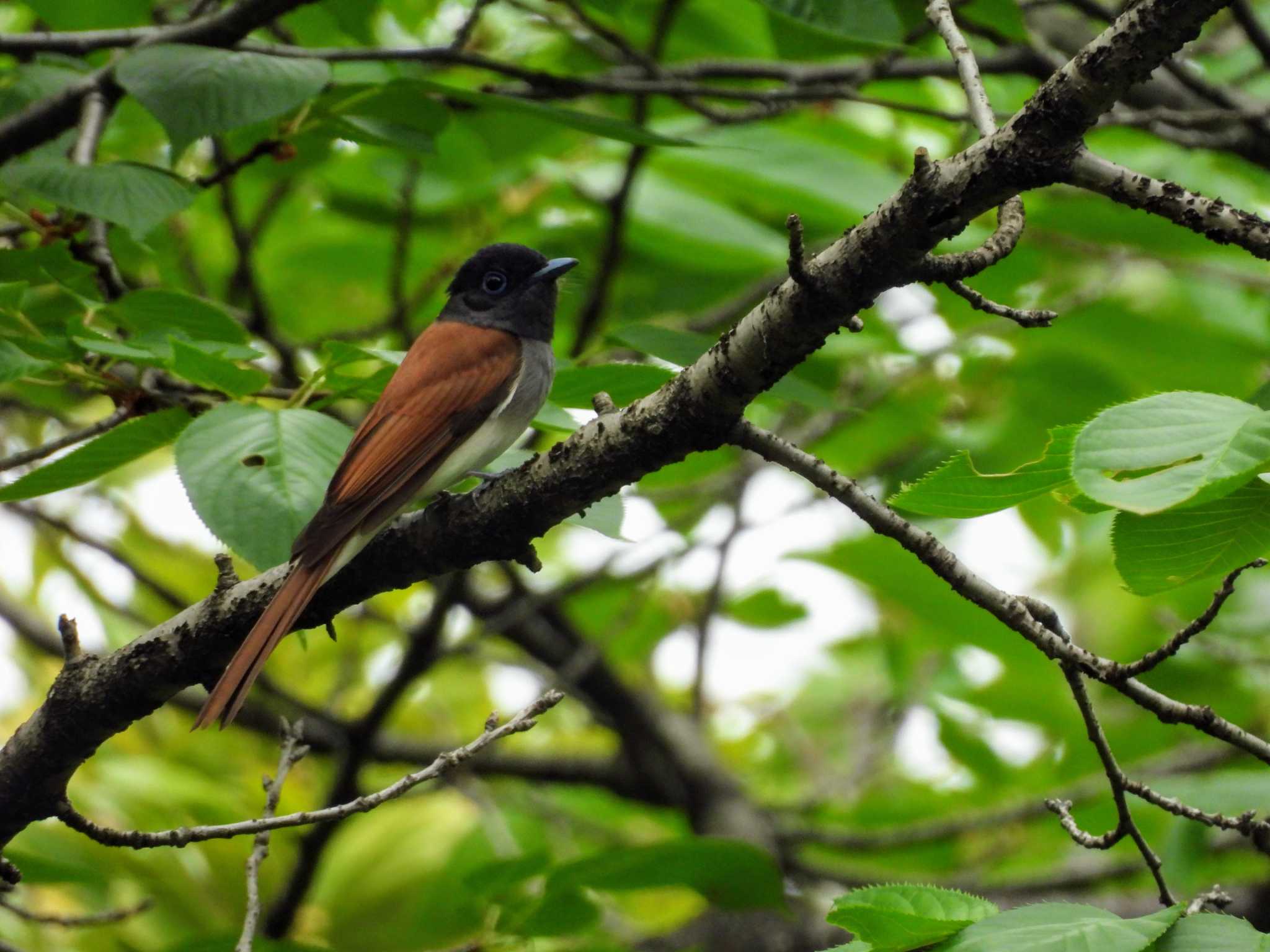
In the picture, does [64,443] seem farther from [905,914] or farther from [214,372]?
[905,914]

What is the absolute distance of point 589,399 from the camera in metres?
2.91

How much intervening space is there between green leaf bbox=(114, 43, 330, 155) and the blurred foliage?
1 centimetres

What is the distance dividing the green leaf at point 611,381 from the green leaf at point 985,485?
2.93 feet

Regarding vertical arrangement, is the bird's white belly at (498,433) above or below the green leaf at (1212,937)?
above

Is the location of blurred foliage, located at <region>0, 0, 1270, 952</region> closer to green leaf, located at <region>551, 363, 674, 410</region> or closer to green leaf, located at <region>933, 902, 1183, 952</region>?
green leaf, located at <region>551, 363, 674, 410</region>

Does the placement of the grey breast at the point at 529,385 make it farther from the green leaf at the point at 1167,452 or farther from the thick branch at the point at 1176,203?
the green leaf at the point at 1167,452

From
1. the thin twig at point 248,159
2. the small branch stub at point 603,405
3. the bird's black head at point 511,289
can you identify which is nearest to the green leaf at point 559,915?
the small branch stub at point 603,405

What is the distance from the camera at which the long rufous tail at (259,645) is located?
2.69 meters

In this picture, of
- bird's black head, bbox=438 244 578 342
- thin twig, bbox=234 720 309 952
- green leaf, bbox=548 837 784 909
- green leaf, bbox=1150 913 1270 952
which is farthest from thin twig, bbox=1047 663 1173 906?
bird's black head, bbox=438 244 578 342

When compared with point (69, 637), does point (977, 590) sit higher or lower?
lower

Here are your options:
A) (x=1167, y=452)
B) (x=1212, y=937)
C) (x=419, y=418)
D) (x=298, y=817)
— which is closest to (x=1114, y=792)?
(x=1212, y=937)

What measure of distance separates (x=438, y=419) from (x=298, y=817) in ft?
5.13

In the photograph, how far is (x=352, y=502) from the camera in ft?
10.4

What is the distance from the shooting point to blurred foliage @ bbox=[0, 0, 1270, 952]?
321cm
